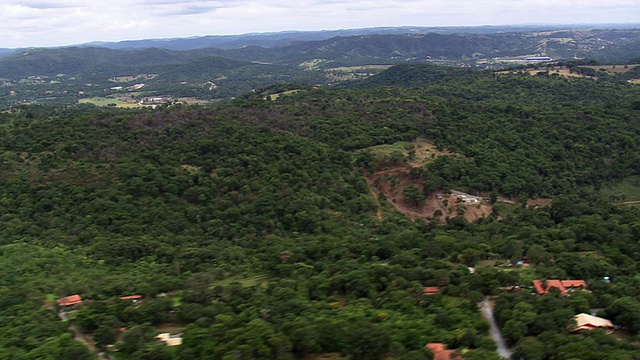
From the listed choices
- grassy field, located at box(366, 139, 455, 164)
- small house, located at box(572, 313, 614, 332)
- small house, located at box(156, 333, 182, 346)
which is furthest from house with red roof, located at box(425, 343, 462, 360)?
grassy field, located at box(366, 139, 455, 164)

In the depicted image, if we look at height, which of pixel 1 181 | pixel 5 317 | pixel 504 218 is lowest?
pixel 504 218

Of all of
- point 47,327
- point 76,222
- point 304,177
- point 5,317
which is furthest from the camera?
point 304,177

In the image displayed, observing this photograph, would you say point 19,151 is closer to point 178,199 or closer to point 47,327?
point 178,199

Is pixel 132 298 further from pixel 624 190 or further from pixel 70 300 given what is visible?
pixel 624 190

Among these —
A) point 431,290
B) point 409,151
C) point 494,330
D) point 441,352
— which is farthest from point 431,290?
point 409,151

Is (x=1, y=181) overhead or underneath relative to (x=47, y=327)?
overhead

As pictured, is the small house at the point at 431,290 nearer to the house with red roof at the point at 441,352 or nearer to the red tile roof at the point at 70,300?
the house with red roof at the point at 441,352

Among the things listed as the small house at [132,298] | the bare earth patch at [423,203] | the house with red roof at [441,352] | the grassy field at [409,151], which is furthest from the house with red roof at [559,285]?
the grassy field at [409,151]

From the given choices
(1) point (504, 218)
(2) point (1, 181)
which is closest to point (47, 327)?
(2) point (1, 181)
